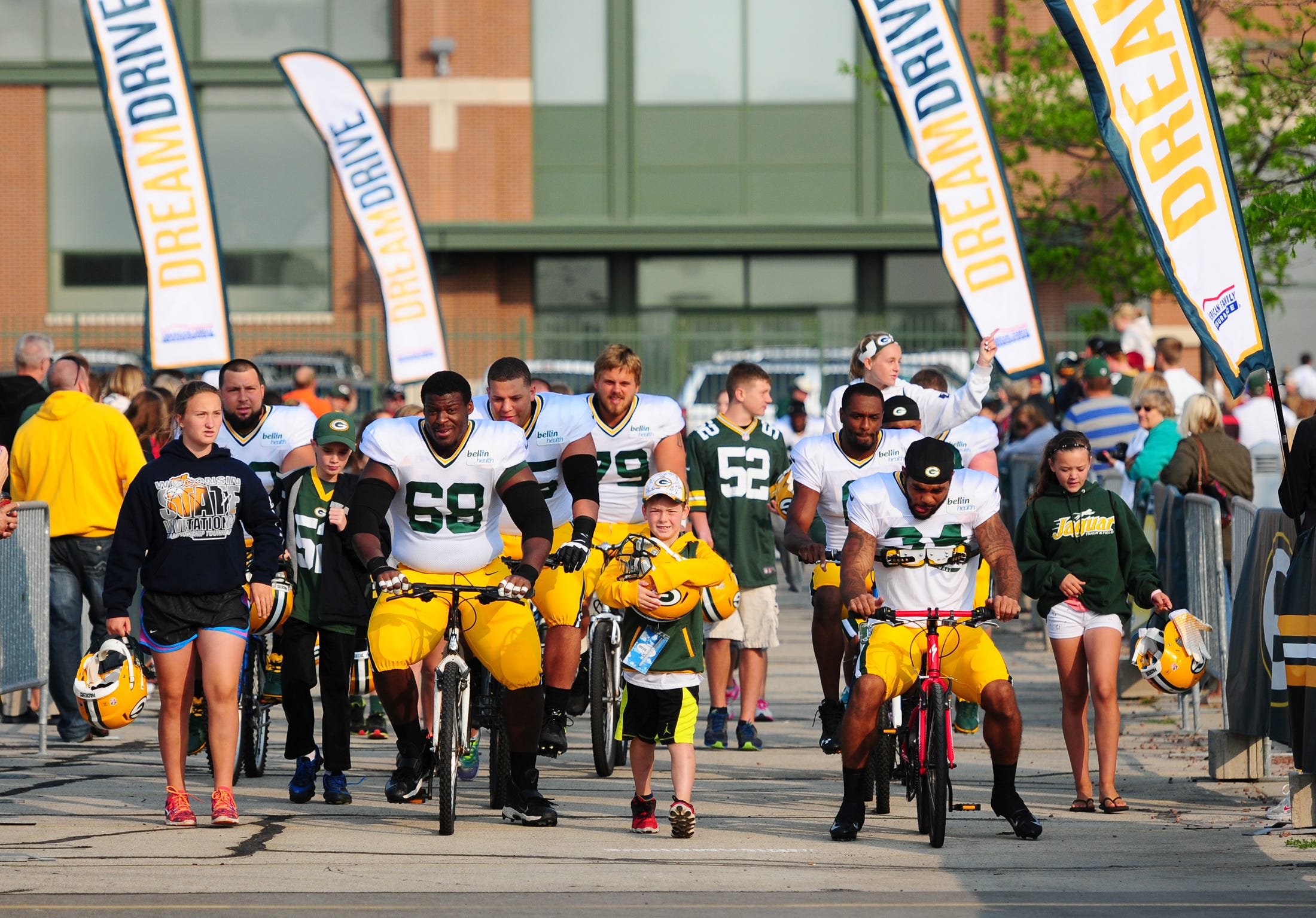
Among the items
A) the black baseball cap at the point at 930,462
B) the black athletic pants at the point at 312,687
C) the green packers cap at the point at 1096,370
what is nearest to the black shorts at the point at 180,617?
the black athletic pants at the point at 312,687

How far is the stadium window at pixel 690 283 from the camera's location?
37031 millimetres

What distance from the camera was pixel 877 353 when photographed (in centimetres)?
1052

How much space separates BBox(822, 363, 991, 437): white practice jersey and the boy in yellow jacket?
2337mm

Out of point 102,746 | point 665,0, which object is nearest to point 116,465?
point 102,746

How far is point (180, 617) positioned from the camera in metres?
8.45

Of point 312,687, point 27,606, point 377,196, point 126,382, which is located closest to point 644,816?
point 312,687

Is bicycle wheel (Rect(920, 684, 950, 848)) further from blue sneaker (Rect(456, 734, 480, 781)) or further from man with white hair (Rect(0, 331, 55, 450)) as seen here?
man with white hair (Rect(0, 331, 55, 450))

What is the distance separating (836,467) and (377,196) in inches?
417

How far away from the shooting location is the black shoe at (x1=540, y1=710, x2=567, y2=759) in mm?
8984

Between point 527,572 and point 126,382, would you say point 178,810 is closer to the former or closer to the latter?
point 527,572

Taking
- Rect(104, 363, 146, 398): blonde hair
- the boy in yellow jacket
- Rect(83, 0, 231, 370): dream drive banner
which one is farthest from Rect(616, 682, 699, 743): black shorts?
Rect(83, 0, 231, 370): dream drive banner

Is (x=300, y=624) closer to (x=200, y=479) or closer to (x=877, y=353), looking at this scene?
(x=200, y=479)

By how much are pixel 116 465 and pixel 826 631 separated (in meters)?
4.70

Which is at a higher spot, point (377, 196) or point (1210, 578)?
point (377, 196)
